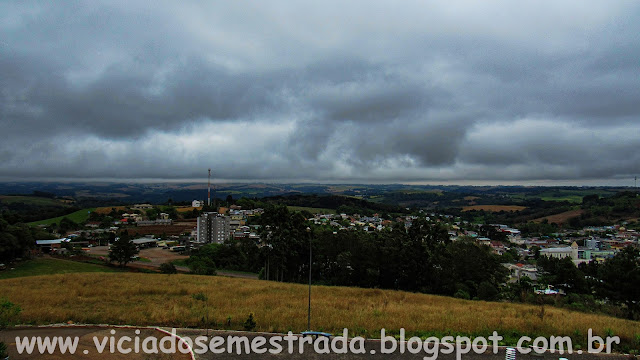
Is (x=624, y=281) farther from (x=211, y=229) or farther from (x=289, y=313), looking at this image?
(x=211, y=229)

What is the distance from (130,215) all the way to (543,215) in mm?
142319

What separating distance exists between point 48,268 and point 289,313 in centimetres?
3626

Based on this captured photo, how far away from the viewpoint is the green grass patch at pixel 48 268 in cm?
3397

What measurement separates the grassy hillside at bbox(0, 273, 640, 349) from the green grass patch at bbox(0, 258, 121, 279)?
63.1 feet

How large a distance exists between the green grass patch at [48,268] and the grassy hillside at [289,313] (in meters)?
19.2

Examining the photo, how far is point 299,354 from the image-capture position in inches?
351

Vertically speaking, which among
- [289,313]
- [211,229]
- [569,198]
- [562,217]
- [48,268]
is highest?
[289,313]

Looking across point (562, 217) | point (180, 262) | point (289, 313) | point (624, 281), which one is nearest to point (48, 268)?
point (180, 262)

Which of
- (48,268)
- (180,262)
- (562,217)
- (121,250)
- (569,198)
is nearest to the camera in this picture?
(48,268)

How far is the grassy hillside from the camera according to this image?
443 inches

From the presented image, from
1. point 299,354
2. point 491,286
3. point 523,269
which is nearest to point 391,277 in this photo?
point 491,286

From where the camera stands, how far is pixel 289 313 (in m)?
13.0

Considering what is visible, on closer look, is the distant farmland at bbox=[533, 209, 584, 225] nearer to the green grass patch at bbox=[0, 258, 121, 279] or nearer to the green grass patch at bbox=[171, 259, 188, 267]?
the green grass patch at bbox=[171, 259, 188, 267]

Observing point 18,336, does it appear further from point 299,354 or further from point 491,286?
point 491,286
